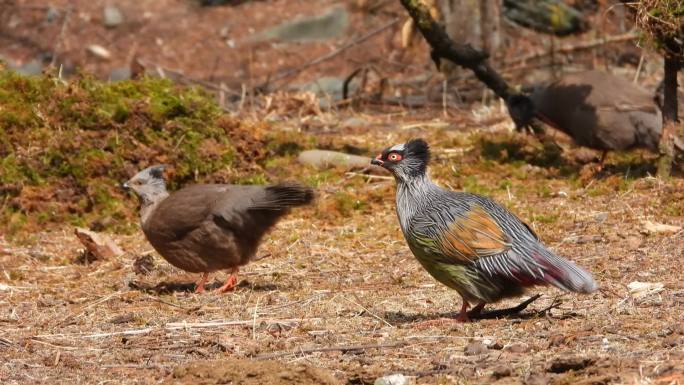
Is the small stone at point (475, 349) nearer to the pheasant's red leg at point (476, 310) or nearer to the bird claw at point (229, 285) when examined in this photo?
the pheasant's red leg at point (476, 310)

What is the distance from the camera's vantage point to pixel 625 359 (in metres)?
5.35

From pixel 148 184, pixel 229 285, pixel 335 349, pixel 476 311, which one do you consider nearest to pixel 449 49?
pixel 148 184

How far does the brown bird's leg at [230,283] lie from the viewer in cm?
834

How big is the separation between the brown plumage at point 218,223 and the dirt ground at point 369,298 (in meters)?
0.30

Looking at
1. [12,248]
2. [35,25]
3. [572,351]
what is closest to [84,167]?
[12,248]

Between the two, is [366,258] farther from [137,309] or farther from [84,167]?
[84,167]

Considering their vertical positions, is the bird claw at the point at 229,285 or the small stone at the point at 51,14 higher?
the small stone at the point at 51,14

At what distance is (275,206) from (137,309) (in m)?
1.24

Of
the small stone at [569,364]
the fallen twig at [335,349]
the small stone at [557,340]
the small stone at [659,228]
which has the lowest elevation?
the small stone at [659,228]

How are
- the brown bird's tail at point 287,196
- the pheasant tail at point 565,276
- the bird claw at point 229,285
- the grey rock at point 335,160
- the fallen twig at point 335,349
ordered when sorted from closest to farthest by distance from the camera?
the fallen twig at point 335,349, the pheasant tail at point 565,276, the brown bird's tail at point 287,196, the bird claw at point 229,285, the grey rock at point 335,160

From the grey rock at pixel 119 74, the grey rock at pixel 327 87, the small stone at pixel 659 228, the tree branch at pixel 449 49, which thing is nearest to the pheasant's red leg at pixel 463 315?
the small stone at pixel 659 228

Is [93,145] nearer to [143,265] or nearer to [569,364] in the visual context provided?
[143,265]

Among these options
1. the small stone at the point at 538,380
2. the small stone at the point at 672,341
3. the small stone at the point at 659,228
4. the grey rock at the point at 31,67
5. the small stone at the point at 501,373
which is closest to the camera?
the small stone at the point at 538,380

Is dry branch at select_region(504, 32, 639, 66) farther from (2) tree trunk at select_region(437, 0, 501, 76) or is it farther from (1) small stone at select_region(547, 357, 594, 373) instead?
(1) small stone at select_region(547, 357, 594, 373)
